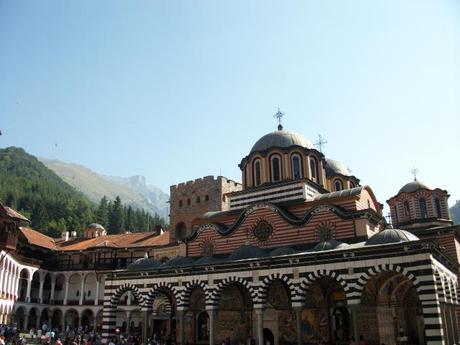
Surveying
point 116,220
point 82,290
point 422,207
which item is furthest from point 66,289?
point 116,220

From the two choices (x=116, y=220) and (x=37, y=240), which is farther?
(x=116, y=220)

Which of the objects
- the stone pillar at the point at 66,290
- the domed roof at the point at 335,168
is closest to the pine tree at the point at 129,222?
the stone pillar at the point at 66,290

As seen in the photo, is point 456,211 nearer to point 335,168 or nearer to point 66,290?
point 335,168

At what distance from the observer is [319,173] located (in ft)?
102

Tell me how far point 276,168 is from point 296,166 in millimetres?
1346

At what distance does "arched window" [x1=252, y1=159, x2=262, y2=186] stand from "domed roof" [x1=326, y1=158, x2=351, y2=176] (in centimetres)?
941

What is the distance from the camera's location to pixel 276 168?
100 feet


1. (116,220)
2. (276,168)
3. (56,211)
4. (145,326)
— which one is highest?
(56,211)

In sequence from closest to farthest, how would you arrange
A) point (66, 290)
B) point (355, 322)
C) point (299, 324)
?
point (355, 322) → point (299, 324) → point (66, 290)

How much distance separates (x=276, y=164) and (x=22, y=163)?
123m

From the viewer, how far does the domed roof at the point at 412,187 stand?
36.0 meters

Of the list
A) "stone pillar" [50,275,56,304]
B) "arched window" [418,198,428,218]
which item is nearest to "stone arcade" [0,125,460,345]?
"arched window" [418,198,428,218]

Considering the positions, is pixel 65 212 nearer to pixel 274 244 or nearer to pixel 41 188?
pixel 41 188

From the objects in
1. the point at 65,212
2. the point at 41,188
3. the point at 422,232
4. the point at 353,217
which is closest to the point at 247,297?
the point at 353,217
